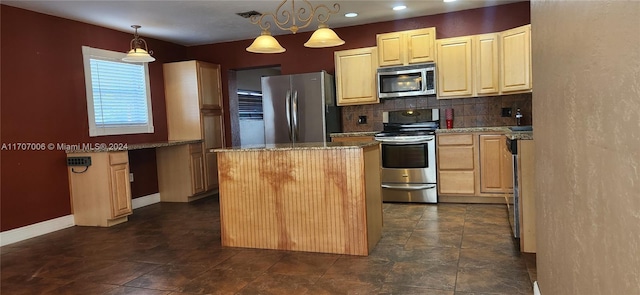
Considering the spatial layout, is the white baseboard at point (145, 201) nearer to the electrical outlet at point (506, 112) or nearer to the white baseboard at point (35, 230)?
the white baseboard at point (35, 230)

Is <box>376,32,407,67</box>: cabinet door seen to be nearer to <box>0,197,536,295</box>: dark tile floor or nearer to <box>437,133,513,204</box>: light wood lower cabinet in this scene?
<box>437,133,513,204</box>: light wood lower cabinet

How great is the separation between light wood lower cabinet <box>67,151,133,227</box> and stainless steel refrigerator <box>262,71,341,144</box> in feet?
6.07

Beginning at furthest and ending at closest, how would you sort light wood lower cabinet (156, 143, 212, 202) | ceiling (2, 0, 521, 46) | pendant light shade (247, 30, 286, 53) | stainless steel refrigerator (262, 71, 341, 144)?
light wood lower cabinet (156, 143, 212, 202)
stainless steel refrigerator (262, 71, 341, 144)
ceiling (2, 0, 521, 46)
pendant light shade (247, 30, 286, 53)

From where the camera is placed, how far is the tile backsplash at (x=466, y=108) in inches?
195

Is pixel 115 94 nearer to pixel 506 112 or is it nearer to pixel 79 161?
pixel 79 161

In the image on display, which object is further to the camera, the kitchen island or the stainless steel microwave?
the stainless steel microwave

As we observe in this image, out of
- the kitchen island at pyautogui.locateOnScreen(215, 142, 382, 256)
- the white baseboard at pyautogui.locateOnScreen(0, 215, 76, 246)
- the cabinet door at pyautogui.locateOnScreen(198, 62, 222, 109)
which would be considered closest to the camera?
the kitchen island at pyautogui.locateOnScreen(215, 142, 382, 256)

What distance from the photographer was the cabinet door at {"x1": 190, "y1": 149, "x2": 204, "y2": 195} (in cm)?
566

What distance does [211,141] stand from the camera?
240 inches

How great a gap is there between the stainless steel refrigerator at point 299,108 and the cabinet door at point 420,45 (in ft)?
3.60

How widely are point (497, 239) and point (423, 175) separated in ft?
5.27

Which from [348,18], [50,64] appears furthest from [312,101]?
[50,64]

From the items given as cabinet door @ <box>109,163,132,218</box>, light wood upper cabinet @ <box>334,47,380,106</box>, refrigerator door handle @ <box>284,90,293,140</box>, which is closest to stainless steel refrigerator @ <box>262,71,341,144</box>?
refrigerator door handle @ <box>284,90,293,140</box>

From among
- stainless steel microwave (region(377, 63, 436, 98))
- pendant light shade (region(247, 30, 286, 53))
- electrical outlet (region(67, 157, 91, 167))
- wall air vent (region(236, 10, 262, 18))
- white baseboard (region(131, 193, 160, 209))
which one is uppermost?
wall air vent (region(236, 10, 262, 18))
